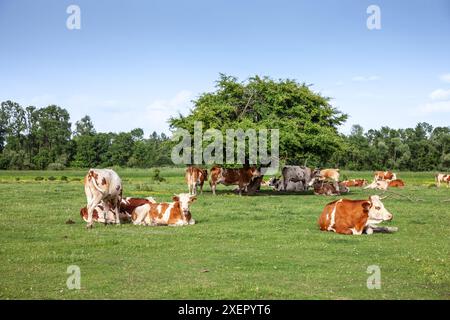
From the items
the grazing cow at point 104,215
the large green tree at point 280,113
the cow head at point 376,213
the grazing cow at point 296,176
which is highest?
the large green tree at point 280,113

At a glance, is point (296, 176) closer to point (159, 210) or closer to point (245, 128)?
point (245, 128)

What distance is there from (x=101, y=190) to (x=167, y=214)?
2315 mm

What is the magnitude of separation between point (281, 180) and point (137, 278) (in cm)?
2923

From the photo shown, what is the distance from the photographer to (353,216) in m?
15.9

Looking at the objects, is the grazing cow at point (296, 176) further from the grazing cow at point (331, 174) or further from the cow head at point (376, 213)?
the cow head at point (376, 213)

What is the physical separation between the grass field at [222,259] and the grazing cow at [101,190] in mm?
807

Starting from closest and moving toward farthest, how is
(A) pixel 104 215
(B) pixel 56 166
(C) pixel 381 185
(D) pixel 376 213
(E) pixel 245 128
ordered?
1. (D) pixel 376 213
2. (A) pixel 104 215
3. (E) pixel 245 128
4. (C) pixel 381 185
5. (B) pixel 56 166

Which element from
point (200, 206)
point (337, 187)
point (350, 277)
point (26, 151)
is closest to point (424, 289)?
point (350, 277)

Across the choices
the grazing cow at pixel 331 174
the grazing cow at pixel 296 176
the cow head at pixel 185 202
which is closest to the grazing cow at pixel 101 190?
the cow head at pixel 185 202

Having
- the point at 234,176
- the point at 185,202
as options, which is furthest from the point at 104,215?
the point at 234,176

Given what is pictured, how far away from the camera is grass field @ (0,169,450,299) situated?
30.0 feet

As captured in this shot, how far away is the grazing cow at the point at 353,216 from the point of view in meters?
15.8

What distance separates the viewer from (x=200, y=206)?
23719 millimetres

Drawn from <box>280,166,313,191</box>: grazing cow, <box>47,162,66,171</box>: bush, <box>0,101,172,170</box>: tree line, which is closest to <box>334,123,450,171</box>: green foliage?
<box>0,101,172,170</box>: tree line
